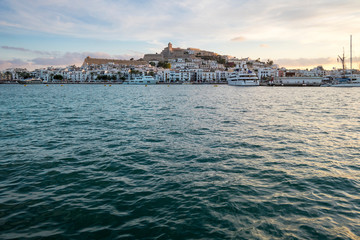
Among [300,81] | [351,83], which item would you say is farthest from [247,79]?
[351,83]

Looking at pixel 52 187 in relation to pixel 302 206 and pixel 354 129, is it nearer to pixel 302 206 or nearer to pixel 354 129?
pixel 302 206

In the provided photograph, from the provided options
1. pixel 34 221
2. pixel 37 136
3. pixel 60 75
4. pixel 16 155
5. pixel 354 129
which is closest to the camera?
pixel 34 221

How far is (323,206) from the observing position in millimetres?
6273

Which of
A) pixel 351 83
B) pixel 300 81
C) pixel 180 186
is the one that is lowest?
pixel 180 186

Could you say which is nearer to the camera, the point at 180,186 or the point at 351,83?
the point at 180,186

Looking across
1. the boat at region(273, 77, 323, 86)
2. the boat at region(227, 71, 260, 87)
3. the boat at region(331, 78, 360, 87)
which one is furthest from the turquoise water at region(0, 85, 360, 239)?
the boat at region(273, 77, 323, 86)

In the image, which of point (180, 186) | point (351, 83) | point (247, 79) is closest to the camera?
point (180, 186)

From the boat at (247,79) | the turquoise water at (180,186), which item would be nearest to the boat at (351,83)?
the boat at (247,79)

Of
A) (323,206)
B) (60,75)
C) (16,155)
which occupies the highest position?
(60,75)

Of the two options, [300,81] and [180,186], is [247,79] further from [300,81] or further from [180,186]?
[180,186]

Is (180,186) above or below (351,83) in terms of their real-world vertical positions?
below

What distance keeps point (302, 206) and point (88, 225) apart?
5.17 meters

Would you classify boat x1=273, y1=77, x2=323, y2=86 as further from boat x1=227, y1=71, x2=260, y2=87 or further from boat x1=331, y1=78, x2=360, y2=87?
boat x1=227, y1=71, x2=260, y2=87

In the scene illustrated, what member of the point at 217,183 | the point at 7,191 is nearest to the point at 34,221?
the point at 7,191
